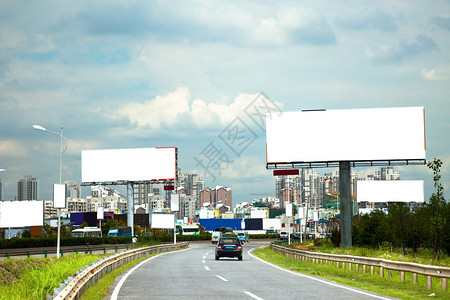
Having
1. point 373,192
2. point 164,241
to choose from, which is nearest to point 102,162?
point 164,241

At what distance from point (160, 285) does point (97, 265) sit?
3.06 metres

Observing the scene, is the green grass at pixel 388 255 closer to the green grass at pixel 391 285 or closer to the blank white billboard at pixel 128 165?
the green grass at pixel 391 285

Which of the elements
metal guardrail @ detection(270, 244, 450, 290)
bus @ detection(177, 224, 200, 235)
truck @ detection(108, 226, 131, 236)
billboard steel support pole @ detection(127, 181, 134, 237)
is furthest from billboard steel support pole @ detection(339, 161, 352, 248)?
bus @ detection(177, 224, 200, 235)

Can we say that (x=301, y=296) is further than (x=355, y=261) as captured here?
No

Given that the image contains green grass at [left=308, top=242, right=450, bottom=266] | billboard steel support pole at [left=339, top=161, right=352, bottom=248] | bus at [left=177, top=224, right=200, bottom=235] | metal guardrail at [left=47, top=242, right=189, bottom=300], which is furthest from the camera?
bus at [left=177, top=224, right=200, bottom=235]

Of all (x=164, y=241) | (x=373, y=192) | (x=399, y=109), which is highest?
(x=399, y=109)

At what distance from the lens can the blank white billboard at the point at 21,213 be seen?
73488 mm

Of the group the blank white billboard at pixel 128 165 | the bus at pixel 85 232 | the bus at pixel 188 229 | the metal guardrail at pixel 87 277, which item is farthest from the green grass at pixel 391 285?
the bus at pixel 188 229

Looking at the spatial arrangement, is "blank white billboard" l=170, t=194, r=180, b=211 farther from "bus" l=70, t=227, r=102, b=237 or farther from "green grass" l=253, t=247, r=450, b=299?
"green grass" l=253, t=247, r=450, b=299

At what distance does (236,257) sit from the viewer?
1656 inches

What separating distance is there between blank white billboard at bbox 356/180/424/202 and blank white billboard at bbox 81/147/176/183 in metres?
29.6

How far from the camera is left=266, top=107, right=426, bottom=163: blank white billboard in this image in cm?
4675

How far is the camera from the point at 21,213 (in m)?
75.5

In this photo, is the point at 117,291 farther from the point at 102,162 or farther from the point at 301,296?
the point at 102,162
